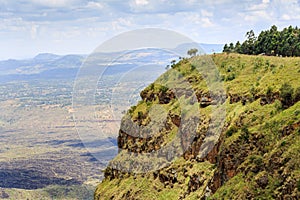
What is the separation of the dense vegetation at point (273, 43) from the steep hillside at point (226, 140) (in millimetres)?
9057

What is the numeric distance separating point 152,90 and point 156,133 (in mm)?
9780

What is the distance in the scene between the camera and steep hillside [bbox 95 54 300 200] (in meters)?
27.5

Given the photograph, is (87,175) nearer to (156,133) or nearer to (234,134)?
(156,133)

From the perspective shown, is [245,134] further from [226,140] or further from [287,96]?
[287,96]

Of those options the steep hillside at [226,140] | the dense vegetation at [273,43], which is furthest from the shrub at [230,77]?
the dense vegetation at [273,43]

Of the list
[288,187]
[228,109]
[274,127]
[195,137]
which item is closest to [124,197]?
[195,137]

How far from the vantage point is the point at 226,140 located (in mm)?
33781

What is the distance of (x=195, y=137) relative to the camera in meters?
43.2

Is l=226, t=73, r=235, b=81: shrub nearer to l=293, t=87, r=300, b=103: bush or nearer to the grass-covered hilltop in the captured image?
the grass-covered hilltop

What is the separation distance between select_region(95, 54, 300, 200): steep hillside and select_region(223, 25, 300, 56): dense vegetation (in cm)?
906

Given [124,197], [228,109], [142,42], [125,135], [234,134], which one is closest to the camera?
[234,134]

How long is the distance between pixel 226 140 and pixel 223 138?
60.3 inches

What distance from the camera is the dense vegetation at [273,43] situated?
63.1 m

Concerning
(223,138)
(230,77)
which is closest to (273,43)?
(230,77)
